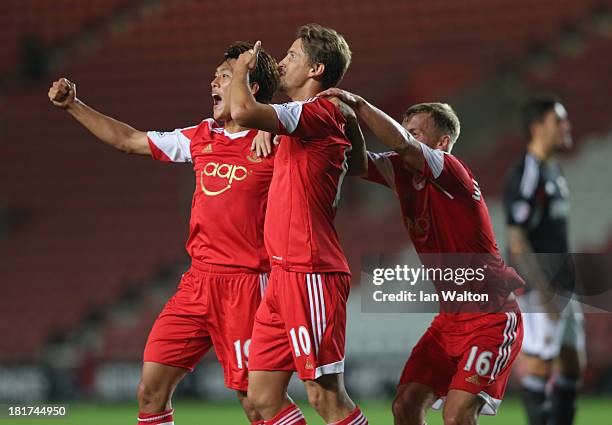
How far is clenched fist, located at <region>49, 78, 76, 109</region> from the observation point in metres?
5.02

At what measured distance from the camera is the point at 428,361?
4758 mm

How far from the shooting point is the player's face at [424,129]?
4945 millimetres

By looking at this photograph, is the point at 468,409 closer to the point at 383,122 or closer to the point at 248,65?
the point at 383,122

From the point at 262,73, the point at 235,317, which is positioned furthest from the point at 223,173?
the point at 235,317

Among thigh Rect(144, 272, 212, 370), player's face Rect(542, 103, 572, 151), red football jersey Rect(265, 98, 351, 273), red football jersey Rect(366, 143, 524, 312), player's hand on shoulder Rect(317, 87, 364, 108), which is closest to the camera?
player's hand on shoulder Rect(317, 87, 364, 108)

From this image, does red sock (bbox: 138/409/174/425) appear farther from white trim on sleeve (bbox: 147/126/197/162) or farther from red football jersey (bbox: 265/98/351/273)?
white trim on sleeve (bbox: 147/126/197/162)

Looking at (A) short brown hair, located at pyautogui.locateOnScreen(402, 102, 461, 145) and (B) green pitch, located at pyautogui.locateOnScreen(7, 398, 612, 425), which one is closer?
(A) short brown hair, located at pyautogui.locateOnScreen(402, 102, 461, 145)


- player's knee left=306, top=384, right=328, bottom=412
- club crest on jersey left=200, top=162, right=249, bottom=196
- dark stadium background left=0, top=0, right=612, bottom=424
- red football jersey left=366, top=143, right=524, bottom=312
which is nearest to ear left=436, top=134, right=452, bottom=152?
red football jersey left=366, top=143, right=524, bottom=312

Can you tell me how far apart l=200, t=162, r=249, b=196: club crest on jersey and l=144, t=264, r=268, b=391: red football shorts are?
0.38m

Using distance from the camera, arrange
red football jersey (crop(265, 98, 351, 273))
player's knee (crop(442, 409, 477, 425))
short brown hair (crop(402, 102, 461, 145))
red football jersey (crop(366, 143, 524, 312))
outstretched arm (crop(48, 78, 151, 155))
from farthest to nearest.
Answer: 1. outstretched arm (crop(48, 78, 151, 155))
2. short brown hair (crop(402, 102, 461, 145))
3. red football jersey (crop(366, 143, 524, 312))
4. player's knee (crop(442, 409, 477, 425))
5. red football jersey (crop(265, 98, 351, 273))

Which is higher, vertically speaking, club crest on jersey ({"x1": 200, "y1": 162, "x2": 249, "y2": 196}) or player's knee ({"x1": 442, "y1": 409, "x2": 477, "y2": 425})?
club crest on jersey ({"x1": 200, "y1": 162, "x2": 249, "y2": 196})

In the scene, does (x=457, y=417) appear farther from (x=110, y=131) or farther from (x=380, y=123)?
(x=110, y=131)

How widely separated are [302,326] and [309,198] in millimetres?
540

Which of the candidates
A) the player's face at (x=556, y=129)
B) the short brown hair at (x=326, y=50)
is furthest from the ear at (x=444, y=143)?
the player's face at (x=556, y=129)
